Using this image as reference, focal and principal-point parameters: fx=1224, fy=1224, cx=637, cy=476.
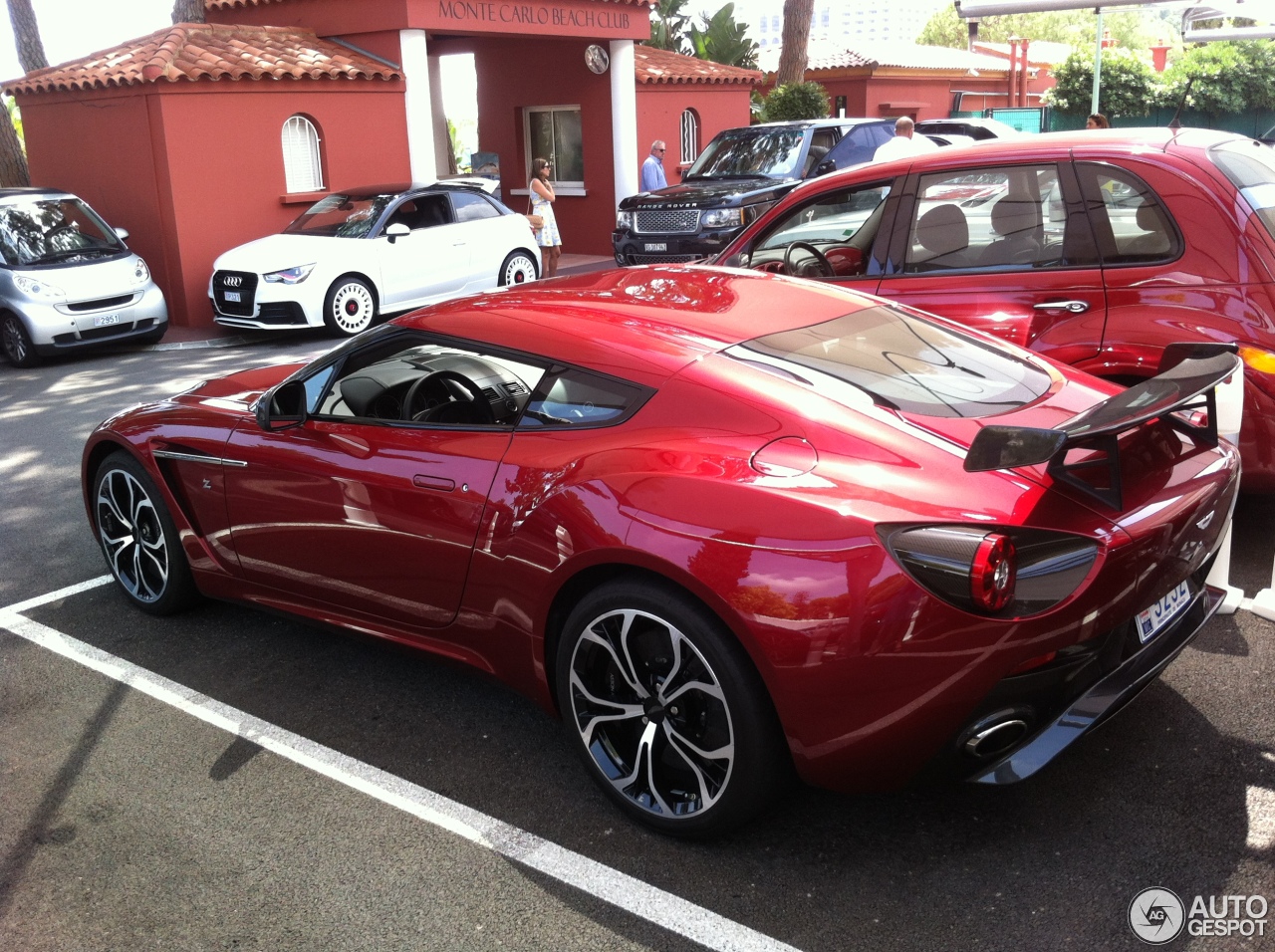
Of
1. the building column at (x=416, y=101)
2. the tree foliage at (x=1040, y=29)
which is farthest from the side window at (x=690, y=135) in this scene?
the tree foliage at (x=1040, y=29)

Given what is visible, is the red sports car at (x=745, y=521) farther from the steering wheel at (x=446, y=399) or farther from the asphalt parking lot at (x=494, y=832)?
the asphalt parking lot at (x=494, y=832)

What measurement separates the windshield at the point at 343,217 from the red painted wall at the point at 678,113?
7.75m

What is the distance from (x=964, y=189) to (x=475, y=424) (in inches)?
120

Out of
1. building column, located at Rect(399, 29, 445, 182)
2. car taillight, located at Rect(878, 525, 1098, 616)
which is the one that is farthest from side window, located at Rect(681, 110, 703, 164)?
car taillight, located at Rect(878, 525, 1098, 616)

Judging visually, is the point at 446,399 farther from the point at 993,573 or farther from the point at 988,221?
the point at 988,221

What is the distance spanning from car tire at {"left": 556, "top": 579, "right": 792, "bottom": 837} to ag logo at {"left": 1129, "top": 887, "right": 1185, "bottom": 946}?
0.89 meters

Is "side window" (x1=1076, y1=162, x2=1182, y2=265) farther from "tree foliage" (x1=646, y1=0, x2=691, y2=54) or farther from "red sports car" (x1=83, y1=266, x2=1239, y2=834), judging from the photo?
"tree foliage" (x1=646, y1=0, x2=691, y2=54)

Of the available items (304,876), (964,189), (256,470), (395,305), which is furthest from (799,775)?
(395,305)

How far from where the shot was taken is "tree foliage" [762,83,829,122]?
82.7ft

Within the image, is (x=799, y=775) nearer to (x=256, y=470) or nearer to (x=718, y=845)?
(x=718, y=845)

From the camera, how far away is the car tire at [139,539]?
5004mm

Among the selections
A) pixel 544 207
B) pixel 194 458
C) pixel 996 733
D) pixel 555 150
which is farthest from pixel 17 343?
pixel 996 733

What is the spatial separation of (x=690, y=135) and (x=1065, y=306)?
19.1 metres

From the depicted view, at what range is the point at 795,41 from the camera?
1083 inches
